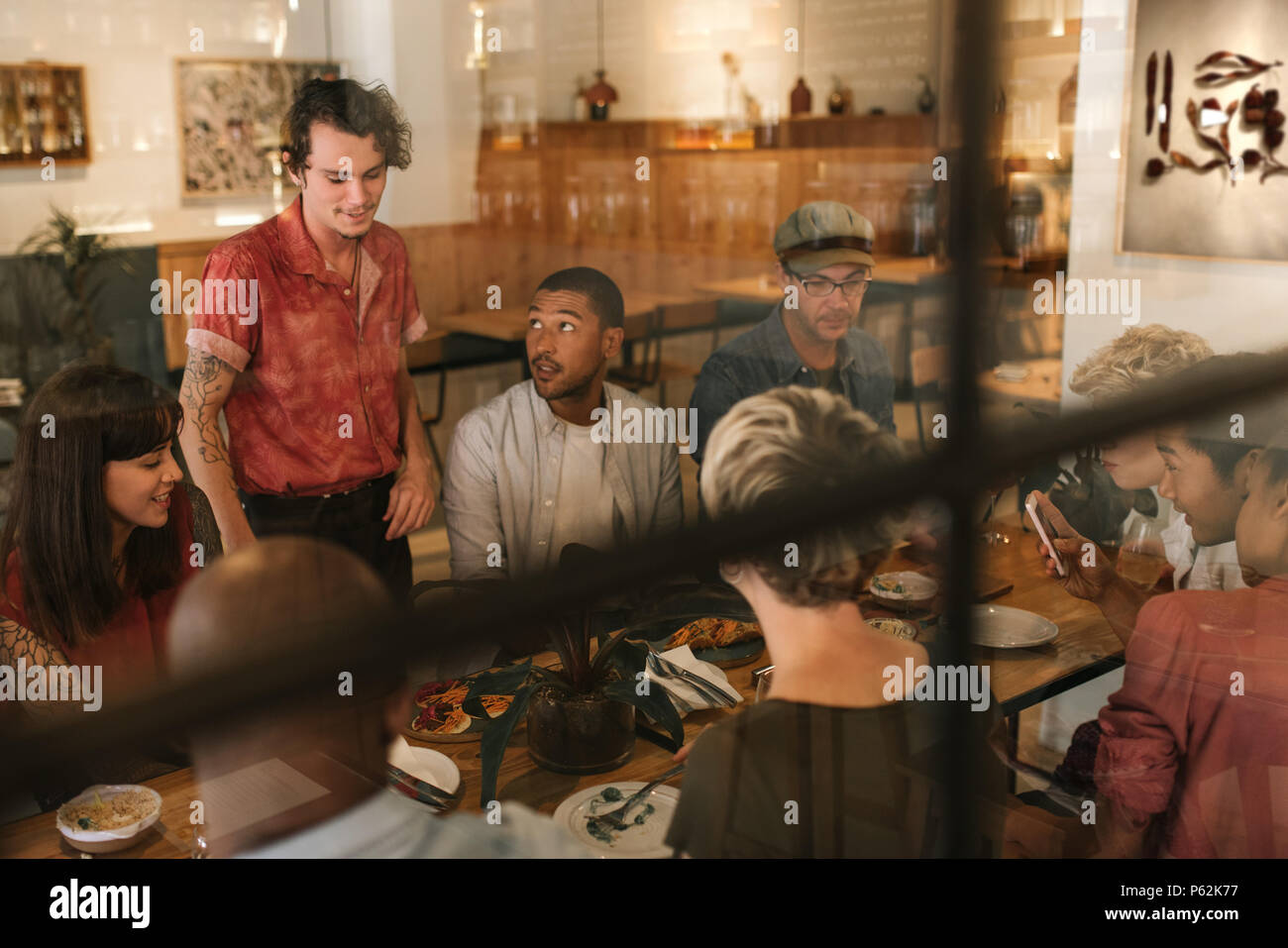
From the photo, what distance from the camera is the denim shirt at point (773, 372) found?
34.5 inches

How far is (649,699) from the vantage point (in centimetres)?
90

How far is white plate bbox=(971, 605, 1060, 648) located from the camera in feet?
3.38

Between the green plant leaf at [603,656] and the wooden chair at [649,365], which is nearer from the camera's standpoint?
the green plant leaf at [603,656]

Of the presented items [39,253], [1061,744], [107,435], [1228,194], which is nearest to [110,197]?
[39,253]

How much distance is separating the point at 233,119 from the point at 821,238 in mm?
831

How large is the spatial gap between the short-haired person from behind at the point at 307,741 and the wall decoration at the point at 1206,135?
1931 millimetres

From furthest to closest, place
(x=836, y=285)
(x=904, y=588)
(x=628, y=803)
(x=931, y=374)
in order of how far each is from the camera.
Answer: (x=836, y=285) < (x=628, y=803) < (x=904, y=588) < (x=931, y=374)

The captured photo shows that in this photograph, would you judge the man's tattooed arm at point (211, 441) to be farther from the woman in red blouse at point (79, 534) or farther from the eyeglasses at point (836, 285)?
the eyeglasses at point (836, 285)

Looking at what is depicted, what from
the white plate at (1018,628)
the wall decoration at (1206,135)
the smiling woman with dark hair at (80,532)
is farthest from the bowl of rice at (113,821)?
the wall decoration at (1206,135)

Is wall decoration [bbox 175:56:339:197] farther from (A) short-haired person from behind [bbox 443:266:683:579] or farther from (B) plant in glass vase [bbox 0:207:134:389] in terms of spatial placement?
(A) short-haired person from behind [bbox 443:266:683:579]

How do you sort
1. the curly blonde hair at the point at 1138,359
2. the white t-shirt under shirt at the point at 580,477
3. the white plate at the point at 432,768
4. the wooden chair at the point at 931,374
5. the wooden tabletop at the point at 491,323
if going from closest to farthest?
the wooden chair at the point at 931,374, the white plate at the point at 432,768, the curly blonde hair at the point at 1138,359, the white t-shirt under shirt at the point at 580,477, the wooden tabletop at the point at 491,323

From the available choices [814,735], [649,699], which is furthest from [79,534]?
[814,735]

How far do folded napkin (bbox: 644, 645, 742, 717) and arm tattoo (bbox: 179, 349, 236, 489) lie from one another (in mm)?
448

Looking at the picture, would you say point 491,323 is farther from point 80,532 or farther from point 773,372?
point 80,532
